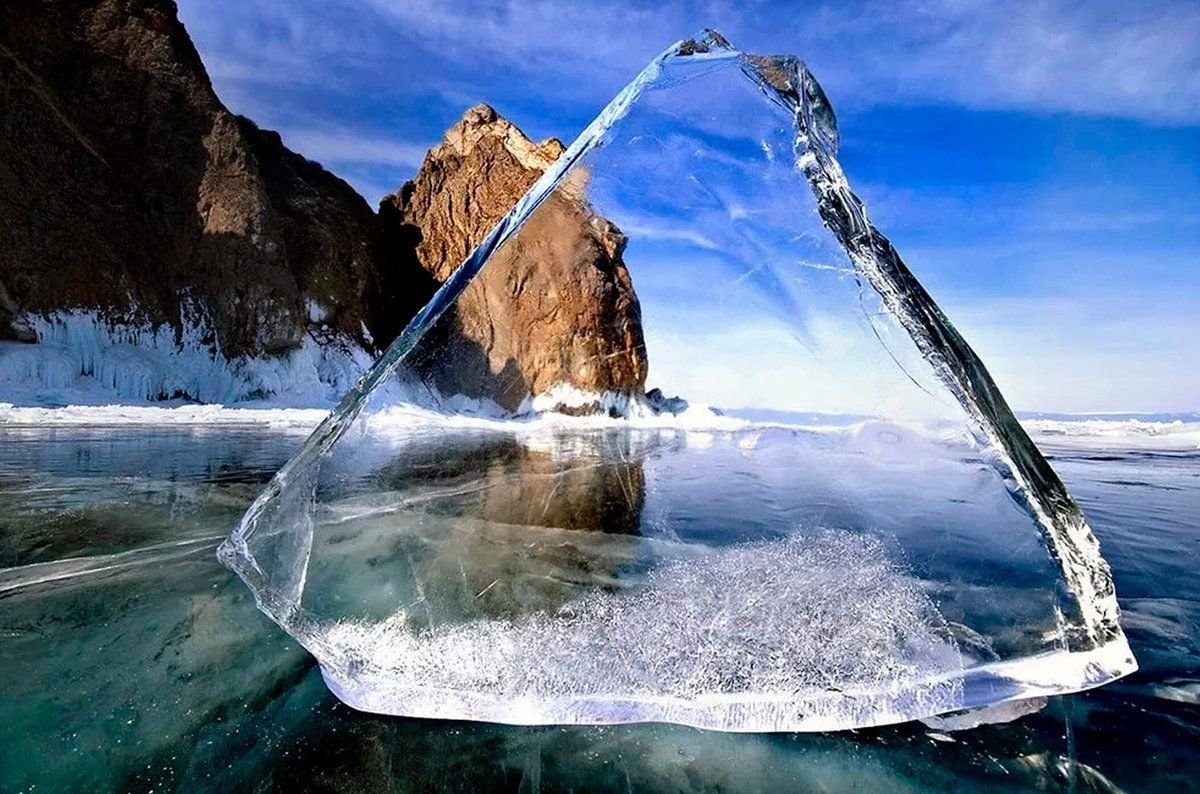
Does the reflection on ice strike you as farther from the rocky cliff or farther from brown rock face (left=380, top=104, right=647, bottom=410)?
the rocky cliff

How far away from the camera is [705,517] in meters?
2.21

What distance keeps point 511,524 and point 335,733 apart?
0.77 meters

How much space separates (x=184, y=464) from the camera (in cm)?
466

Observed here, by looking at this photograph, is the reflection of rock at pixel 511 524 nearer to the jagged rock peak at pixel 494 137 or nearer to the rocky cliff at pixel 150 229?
the rocky cliff at pixel 150 229

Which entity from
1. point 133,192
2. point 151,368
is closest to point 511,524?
point 151,368

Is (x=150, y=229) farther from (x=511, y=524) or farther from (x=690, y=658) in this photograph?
(x=690, y=658)

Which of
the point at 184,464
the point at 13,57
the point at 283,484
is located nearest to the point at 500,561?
the point at 283,484

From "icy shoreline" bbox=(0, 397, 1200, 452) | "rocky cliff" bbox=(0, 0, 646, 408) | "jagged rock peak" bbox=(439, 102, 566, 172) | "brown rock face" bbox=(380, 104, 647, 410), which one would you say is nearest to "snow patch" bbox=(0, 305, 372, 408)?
"rocky cliff" bbox=(0, 0, 646, 408)

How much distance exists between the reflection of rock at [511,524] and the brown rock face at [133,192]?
61.2 feet

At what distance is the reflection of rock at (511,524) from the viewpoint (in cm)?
147

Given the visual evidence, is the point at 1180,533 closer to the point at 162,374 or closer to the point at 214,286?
the point at 162,374

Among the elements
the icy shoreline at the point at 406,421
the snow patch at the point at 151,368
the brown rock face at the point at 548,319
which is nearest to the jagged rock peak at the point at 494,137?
the snow patch at the point at 151,368

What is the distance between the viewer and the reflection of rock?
1.47m

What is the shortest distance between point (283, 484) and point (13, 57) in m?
22.7
